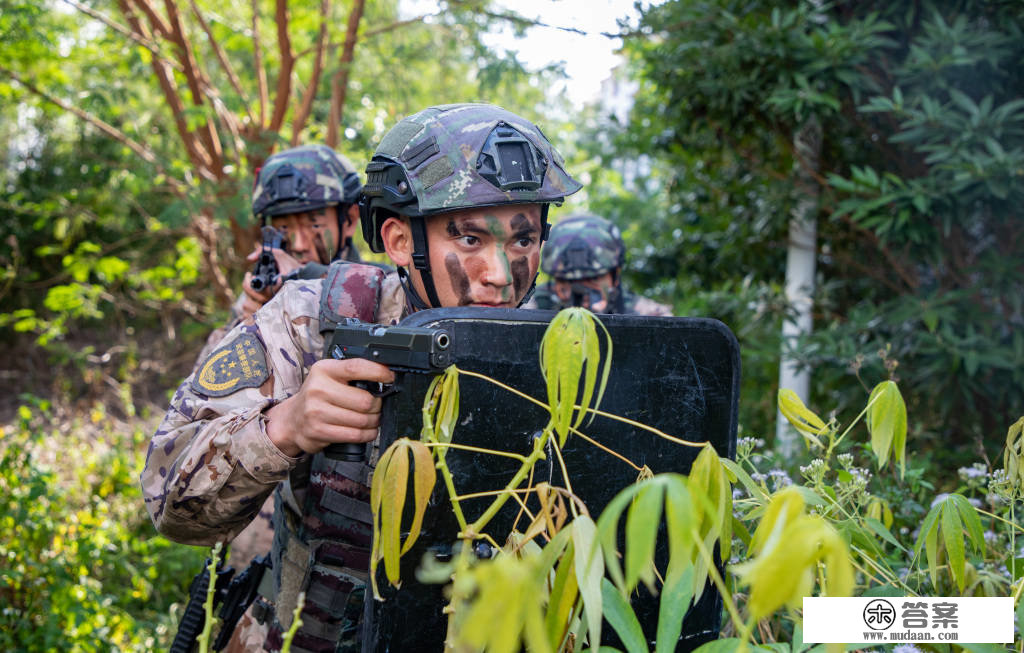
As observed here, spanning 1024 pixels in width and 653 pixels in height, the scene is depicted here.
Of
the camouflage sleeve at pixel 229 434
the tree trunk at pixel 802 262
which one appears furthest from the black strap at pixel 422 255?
the tree trunk at pixel 802 262

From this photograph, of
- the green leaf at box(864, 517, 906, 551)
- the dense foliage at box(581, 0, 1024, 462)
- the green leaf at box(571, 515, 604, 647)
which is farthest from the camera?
the dense foliage at box(581, 0, 1024, 462)

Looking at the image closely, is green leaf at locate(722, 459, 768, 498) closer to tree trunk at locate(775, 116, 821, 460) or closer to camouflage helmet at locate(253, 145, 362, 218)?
camouflage helmet at locate(253, 145, 362, 218)

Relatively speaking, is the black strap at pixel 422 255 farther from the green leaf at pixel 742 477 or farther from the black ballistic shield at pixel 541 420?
the green leaf at pixel 742 477

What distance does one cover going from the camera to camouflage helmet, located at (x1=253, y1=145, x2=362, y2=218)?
366cm

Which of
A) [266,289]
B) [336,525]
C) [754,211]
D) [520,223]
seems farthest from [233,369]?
[754,211]

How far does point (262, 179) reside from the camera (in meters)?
3.81

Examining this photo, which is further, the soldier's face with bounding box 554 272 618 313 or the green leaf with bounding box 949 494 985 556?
the soldier's face with bounding box 554 272 618 313

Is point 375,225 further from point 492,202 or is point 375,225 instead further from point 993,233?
point 993,233

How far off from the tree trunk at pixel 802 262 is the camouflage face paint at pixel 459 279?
291 cm

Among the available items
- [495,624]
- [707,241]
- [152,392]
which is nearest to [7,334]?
[152,392]

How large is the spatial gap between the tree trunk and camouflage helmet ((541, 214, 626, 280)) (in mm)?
1017

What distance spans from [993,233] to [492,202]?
3530 millimetres

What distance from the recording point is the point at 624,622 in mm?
979

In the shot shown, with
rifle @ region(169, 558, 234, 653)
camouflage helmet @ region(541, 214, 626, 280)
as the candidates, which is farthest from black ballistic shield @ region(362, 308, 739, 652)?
camouflage helmet @ region(541, 214, 626, 280)
